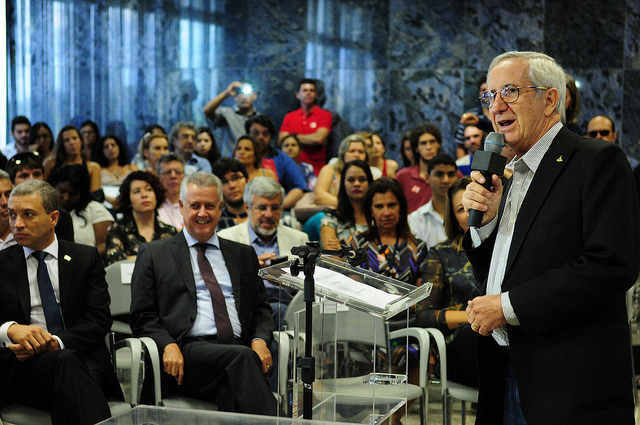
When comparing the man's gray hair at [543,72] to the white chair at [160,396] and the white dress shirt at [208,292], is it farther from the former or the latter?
the white dress shirt at [208,292]

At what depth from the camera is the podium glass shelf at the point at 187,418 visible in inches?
81.9

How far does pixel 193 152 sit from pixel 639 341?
4.49 m

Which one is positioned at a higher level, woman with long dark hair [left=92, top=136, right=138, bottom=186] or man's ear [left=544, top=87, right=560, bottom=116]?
man's ear [left=544, top=87, right=560, bottom=116]

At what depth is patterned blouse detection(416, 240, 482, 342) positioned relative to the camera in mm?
3969

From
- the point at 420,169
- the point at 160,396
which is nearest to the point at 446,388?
the point at 160,396

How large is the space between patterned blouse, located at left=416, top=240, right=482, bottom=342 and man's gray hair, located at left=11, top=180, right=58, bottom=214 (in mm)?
1884

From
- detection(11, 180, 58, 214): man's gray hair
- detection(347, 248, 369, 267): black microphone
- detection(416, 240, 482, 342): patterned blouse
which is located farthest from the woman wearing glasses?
detection(347, 248, 369, 267): black microphone

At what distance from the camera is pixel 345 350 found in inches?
107

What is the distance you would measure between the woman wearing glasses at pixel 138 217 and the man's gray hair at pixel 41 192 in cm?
125

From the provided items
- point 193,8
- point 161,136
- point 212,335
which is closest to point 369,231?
point 212,335

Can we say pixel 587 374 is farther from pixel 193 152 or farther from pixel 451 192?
pixel 193 152

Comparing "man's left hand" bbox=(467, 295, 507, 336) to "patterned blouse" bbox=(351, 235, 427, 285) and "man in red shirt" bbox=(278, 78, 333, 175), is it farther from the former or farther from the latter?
"man in red shirt" bbox=(278, 78, 333, 175)

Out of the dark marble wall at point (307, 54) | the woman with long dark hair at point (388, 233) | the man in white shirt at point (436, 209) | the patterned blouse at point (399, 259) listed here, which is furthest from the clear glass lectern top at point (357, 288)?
the dark marble wall at point (307, 54)

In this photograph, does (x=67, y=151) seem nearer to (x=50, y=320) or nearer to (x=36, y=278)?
(x=36, y=278)
